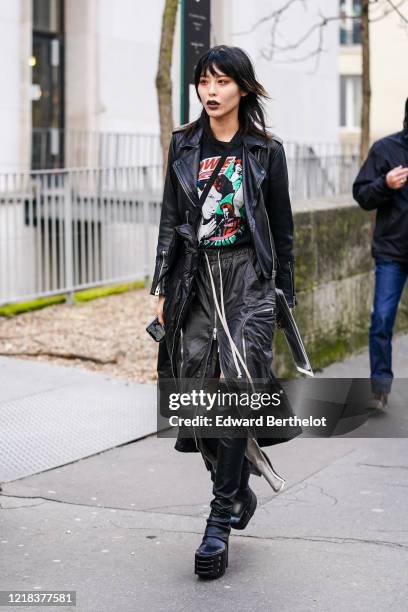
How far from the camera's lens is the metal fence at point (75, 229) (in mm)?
11695

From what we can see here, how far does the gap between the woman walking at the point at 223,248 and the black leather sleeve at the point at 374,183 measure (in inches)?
102

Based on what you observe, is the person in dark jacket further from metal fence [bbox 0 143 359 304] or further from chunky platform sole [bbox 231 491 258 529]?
metal fence [bbox 0 143 359 304]

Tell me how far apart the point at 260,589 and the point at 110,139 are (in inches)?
541

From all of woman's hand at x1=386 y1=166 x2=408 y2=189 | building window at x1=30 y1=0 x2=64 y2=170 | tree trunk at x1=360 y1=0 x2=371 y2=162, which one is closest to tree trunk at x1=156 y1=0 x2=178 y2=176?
woman's hand at x1=386 y1=166 x2=408 y2=189

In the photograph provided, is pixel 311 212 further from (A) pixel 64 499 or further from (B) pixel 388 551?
(B) pixel 388 551

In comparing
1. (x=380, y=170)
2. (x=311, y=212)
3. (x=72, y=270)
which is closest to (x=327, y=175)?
(x=72, y=270)

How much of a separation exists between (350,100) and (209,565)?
145 ft

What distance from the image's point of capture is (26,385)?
8.12 meters

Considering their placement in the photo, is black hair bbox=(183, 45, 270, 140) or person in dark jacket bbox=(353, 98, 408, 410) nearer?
black hair bbox=(183, 45, 270, 140)

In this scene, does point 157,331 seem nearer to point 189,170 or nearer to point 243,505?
point 189,170

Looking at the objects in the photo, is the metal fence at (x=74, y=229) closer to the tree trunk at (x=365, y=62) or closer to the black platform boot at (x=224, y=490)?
the tree trunk at (x=365, y=62)

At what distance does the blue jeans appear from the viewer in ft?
24.2

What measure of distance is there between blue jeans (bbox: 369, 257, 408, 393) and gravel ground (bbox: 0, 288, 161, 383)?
5.86 ft

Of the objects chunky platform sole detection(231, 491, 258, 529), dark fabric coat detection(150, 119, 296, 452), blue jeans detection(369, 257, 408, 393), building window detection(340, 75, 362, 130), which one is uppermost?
building window detection(340, 75, 362, 130)
